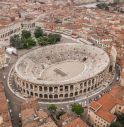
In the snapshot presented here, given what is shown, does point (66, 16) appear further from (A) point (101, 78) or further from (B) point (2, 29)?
(A) point (101, 78)

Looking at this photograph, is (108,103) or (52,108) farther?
(52,108)

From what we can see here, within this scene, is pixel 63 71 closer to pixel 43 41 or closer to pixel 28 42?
pixel 43 41

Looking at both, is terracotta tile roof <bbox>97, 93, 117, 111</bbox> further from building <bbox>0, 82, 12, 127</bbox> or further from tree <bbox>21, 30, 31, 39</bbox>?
tree <bbox>21, 30, 31, 39</bbox>

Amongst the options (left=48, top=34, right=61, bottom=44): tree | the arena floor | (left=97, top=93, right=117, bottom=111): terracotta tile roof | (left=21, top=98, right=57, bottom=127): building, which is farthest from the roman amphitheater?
(left=48, top=34, right=61, bottom=44): tree

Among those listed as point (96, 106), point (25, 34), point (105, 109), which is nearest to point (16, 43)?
point (25, 34)

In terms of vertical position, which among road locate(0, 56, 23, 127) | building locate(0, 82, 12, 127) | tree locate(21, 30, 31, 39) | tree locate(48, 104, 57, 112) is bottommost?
road locate(0, 56, 23, 127)

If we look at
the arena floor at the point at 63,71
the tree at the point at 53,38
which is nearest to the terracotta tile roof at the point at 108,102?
the arena floor at the point at 63,71

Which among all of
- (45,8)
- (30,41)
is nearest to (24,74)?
(30,41)

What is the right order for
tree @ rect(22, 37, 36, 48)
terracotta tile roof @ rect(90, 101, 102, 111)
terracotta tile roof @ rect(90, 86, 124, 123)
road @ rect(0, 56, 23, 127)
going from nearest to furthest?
terracotta tile roof @ rect(90, 86, 124, 123) → terracotta tile roof @ rect(90, 101, 102, 111) → road @ rect(0, 56, 23, 127) → tree @ rect(22, 37, 36, 48)
